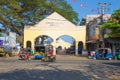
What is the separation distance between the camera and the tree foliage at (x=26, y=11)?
6269cm

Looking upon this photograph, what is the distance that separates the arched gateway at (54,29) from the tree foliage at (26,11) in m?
2.83

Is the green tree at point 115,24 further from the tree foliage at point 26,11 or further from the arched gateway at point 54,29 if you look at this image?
the tree foliage at point 26,11

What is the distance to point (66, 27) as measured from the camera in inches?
2677

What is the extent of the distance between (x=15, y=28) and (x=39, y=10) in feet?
21.1

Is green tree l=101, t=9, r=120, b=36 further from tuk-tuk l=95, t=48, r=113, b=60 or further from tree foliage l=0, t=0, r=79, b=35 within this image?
tree foliage l=0, t=0, r=79, b=35

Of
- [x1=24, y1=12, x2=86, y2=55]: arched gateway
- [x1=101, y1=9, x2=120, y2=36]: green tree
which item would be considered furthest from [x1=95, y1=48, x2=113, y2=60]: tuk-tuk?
[x1=24, y1=12, x2=86, y2=55]: arched gateway

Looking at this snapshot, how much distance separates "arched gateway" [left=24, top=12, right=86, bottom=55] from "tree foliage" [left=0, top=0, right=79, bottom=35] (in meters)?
2.83

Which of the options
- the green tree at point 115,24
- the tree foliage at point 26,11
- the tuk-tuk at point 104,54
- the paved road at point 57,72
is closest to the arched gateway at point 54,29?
the tree foliage at point 26,11

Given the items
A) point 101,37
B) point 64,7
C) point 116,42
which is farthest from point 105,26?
point 64,7

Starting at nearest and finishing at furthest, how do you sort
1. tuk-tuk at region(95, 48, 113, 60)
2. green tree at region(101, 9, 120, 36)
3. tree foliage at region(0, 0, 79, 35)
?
tuk-tuk at region(95, 48, 113, 60) → green tree at region(101, 9, 120, 36) → tree foliage at region(0, 0, 79, 35)

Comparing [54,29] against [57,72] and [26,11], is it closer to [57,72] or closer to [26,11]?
[26,11]

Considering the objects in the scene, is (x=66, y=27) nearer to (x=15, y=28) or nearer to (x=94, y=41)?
(x=94, y=41)

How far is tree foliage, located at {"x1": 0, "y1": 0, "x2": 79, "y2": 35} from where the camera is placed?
62.7 metres

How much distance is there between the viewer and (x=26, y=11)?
6919 centimetres
